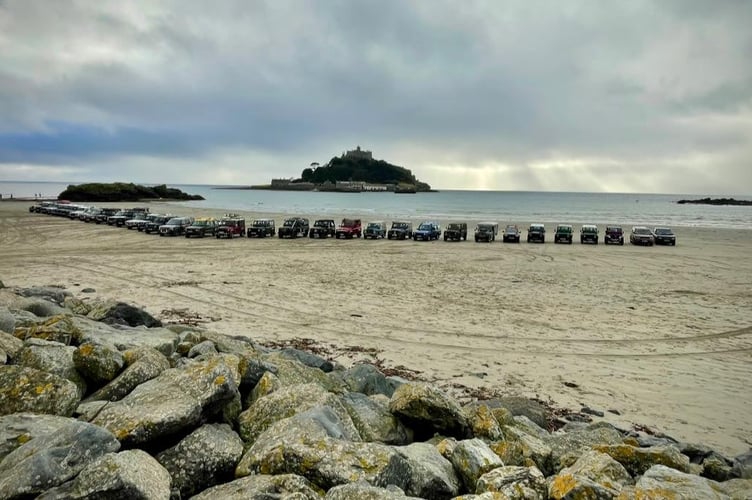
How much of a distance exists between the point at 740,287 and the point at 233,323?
902 inches

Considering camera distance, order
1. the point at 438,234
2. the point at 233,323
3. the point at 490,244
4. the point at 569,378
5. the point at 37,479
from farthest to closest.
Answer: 1. the point at 438,234
2. the point at 490,244
3. the point at 233,323
4. the point at 569,378
5. the point at 37,479

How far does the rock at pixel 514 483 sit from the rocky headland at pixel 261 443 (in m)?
0.01

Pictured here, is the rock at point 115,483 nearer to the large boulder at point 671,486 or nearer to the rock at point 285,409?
the rock at point 285,409

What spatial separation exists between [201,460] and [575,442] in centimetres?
484

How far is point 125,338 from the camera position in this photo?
7.77m

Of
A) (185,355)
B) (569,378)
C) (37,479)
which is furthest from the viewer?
(569,378)

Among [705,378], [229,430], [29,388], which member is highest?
[29,388]

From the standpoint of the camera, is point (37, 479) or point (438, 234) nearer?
point (37, 479)

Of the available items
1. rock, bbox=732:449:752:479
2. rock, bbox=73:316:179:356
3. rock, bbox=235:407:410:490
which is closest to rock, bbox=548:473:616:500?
rock, bbox=235:407:410:490

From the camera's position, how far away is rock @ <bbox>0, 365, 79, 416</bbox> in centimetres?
496

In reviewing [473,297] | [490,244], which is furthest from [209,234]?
[473,297]

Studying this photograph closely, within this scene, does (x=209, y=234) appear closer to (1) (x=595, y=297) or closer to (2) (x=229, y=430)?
(1) (x=595, y=297)

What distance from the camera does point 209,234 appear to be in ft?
137

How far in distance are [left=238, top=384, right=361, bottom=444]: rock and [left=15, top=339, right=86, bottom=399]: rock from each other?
6.66 ft
